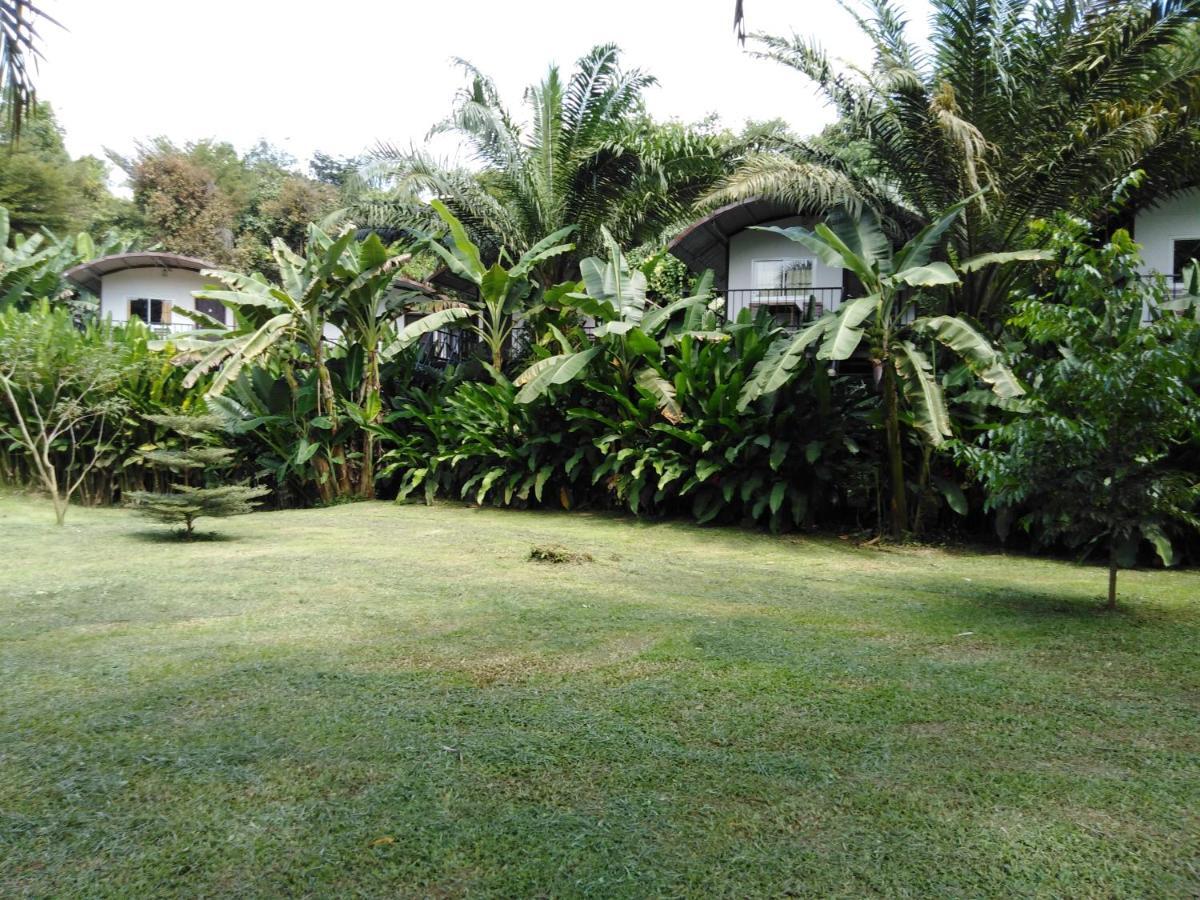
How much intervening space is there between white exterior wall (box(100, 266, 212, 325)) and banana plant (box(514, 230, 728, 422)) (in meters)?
17.8

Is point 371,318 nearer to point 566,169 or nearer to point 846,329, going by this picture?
point 566,169

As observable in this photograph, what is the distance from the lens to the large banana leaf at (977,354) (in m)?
8.37

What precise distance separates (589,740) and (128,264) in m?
25.9

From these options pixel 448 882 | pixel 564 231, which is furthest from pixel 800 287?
pixel 448 882

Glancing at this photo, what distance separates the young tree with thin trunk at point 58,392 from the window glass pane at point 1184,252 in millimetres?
16925

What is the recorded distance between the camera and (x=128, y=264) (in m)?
24.6

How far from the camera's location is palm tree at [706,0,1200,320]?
984 centimetres

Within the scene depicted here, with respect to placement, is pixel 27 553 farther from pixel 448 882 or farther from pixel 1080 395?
pixel 1080 395

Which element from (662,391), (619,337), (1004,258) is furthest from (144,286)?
(1004,258)

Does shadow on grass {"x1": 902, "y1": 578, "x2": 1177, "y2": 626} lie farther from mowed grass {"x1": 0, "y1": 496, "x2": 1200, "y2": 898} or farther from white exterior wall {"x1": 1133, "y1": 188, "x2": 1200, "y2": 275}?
white exterior wall {"x1": 1133, "y1": 188, "x2": 1200, "y2": 275}

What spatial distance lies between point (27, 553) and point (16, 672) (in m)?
4.78

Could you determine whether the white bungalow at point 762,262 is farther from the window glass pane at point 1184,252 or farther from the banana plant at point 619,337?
the window glass pane at point 1184,252

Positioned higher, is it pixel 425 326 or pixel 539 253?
pixel 539 253

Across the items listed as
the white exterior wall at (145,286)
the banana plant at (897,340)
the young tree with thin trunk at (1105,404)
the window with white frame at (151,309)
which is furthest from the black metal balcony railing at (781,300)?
the window with white frame at (151,309)
